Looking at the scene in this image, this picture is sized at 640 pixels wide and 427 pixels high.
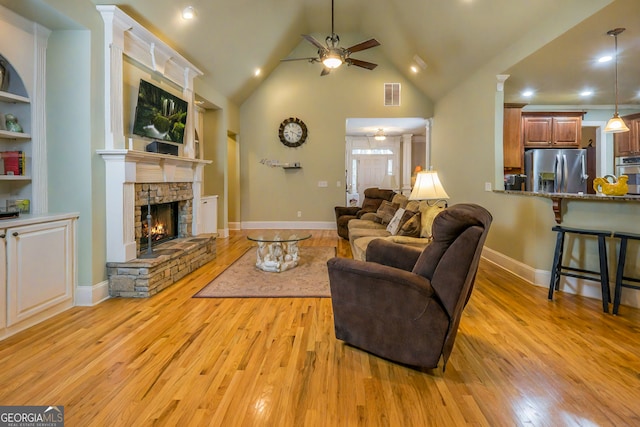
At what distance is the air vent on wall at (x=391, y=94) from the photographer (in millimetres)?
7945

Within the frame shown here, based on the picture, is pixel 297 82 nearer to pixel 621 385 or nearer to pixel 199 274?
pixel 199 274

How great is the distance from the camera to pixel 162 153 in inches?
163

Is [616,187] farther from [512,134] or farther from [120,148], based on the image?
[120,148]

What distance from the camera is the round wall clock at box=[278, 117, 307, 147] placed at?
8109 millimetres

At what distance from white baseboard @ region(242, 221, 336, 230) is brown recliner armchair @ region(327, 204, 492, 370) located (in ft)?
19.6

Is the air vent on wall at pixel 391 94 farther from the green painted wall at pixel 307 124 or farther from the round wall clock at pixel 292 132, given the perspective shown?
the round wall clock at pixel 292 132

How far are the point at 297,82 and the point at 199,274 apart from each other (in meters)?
5.41

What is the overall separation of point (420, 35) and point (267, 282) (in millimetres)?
4488

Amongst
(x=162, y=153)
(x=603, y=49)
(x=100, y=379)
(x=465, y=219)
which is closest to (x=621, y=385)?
(x=465, y=219)

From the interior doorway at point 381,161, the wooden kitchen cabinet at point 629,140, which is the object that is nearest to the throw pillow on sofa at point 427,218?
the wooden kitchen cabinet at point 629,140

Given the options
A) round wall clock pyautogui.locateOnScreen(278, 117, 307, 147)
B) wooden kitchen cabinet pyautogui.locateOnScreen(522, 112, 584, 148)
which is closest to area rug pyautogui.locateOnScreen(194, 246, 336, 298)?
round wall clock pyautogui.locateOnScreen(278, 117, 307, 147)

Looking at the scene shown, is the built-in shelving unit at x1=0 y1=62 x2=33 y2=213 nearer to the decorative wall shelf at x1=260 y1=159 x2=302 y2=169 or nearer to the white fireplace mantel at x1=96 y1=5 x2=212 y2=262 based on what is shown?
the white fireplace mantel at x1=96 y1=5 x2=212 y2=262

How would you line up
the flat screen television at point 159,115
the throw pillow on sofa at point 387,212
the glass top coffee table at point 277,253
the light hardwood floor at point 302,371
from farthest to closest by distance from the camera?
the throw pillow on sofa at point 387,212 → the glass top coffee table at point 277,253 → the flat screen television at point 159,115 → the light hardwood floor at point 302,371

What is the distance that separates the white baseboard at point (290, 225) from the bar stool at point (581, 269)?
17.2 ft
